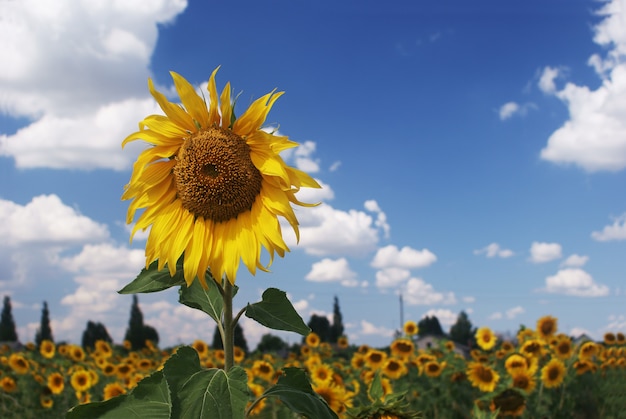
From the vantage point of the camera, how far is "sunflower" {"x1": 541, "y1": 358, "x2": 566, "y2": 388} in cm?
840

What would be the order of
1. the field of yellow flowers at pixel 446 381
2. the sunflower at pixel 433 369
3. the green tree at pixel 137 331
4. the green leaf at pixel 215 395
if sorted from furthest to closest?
the green tree at pixel 137 331
the sunflower at pixel 433 369
the field of yellow flowers at pixel 446 381
the green leaf at pixel 215 395

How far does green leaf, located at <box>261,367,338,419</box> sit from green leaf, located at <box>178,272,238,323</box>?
0.32 meters

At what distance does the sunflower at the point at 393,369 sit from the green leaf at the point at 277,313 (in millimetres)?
7159

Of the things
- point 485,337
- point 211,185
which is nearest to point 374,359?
point 485,337

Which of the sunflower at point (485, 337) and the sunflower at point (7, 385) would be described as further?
the sunflower at point (485, 337)

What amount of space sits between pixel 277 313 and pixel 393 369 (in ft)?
24.0

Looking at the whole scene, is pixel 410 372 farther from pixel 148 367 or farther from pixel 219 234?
pixel 219 234

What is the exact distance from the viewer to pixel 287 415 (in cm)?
252

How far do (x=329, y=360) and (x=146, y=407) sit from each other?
38.9ft

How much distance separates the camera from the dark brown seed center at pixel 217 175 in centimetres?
222

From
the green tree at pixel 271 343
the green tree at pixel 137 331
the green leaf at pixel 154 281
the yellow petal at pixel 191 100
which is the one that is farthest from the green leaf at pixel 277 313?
the green tree at pixel 137 331

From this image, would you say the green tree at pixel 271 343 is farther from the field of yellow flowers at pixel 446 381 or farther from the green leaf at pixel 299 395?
the green leaf at pixel 299 395

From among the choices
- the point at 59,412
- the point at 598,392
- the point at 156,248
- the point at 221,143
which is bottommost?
the point at 59,412

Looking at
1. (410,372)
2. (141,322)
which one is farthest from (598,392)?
(141,322)
